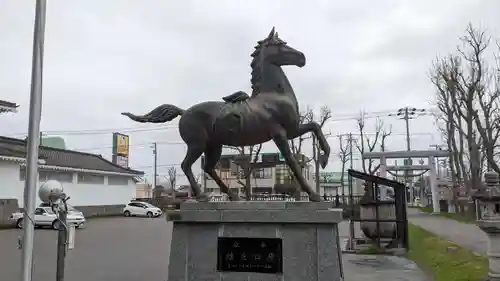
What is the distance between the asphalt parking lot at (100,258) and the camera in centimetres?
970

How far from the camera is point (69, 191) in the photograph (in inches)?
1159

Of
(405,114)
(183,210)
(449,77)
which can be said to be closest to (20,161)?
(183,210)

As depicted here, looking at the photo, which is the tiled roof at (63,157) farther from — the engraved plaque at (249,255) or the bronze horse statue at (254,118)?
the engraved plaque at (249,255)

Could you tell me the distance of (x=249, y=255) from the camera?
5684mm

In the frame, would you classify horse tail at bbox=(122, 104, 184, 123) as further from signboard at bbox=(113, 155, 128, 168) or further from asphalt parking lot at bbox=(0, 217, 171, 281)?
signboard at bbox=(113, 155, 128, 168)

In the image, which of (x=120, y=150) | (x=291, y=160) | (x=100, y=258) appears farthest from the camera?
(x=120, y=150)

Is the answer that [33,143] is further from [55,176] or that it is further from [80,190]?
[80,190]

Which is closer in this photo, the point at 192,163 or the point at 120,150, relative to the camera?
the point at 192,163

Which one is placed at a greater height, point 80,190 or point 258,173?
point 258,173

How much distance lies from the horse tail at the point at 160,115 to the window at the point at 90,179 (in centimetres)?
2599

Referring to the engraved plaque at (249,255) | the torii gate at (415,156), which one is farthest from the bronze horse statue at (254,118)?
the torii gate at (415,156)

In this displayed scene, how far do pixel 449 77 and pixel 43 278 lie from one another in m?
20.1

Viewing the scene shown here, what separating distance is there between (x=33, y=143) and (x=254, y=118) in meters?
2.73

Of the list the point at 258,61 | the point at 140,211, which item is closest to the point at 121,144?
the point at 140,211
